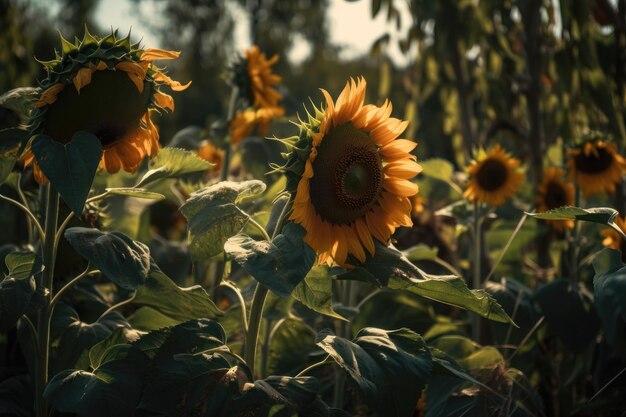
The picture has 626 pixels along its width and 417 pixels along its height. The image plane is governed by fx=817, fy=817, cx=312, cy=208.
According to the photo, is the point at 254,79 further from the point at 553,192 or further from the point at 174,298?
the point at 174,298

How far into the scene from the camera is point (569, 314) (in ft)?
5.91

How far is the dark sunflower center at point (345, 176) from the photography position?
121cm

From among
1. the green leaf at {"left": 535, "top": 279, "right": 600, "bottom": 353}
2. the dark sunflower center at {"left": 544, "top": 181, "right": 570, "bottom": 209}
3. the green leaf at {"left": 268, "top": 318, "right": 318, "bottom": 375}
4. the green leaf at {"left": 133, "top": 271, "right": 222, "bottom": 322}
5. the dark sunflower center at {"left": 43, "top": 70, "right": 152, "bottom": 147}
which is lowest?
the green leaf at {"left": 268, "top": 318, "right": 318, "bottom": 375}

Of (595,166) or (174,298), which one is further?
(595,166)

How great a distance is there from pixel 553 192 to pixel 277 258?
1.68m

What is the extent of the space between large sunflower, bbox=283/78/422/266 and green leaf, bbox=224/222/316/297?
74 mm

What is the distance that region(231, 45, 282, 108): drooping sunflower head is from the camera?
2.46 metres

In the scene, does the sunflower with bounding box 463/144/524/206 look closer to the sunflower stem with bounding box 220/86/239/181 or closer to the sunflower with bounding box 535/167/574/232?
the sunflower with bounding box 535/167/574/232

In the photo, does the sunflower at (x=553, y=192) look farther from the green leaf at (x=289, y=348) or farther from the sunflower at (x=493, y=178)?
the green leaf at (x=289, y=348)

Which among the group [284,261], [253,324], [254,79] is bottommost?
[253,324]

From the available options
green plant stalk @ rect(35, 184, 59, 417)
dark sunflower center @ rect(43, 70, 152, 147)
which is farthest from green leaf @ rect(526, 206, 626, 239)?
green plant stalk @ rect(35, 184, 59, 417)

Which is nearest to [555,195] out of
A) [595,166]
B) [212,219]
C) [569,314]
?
[595,166]

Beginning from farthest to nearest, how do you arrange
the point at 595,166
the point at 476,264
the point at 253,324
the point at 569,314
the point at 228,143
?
the point at 228,143, the point at 595,166, the point at 476,264, the point at 569,314, the point at 253,324

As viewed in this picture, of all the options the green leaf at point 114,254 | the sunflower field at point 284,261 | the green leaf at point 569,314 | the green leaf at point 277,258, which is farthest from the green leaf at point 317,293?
the green leaf at point 569,314
